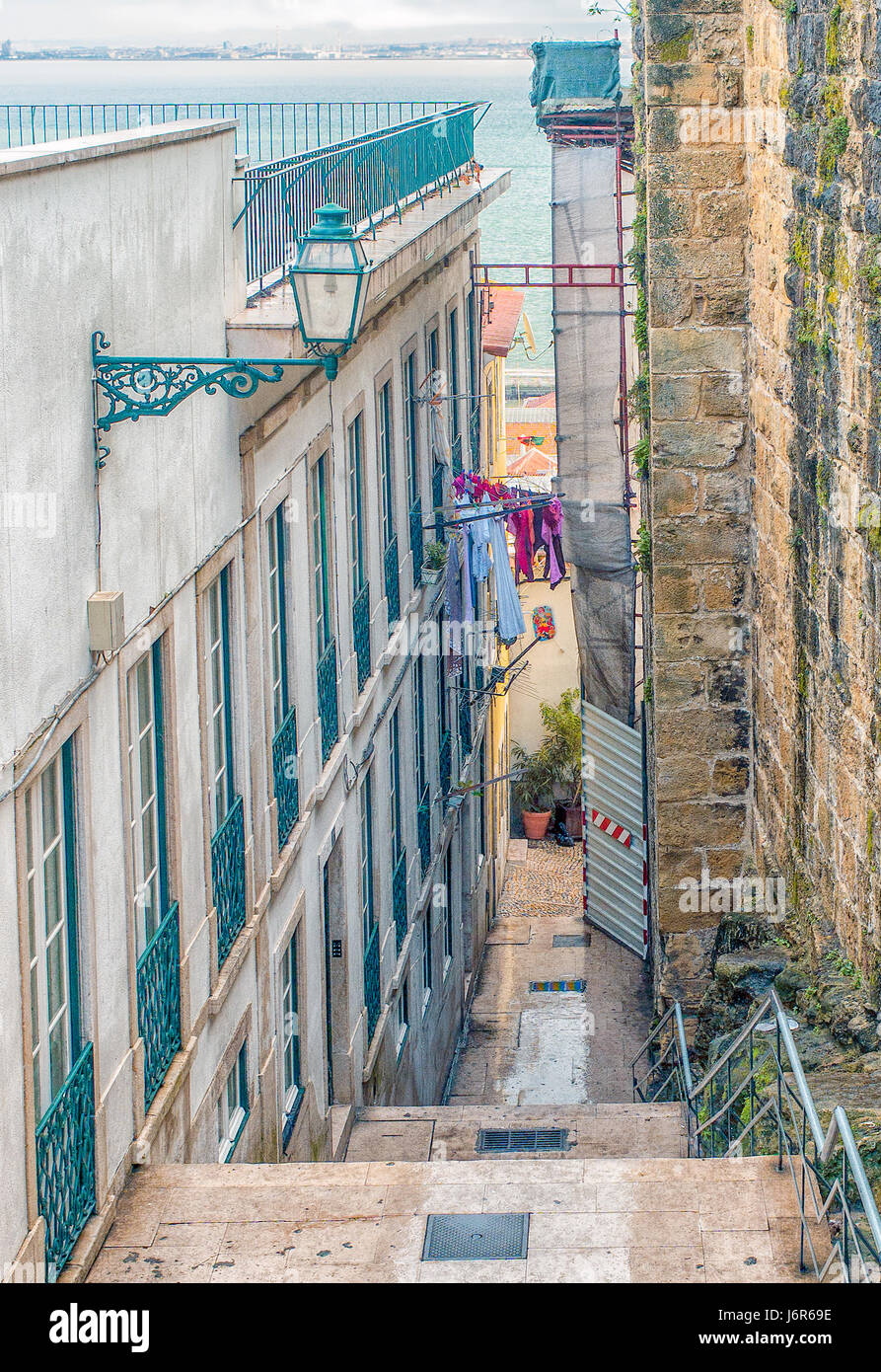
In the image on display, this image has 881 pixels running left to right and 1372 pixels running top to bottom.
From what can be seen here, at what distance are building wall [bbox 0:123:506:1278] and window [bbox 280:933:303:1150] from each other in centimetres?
8

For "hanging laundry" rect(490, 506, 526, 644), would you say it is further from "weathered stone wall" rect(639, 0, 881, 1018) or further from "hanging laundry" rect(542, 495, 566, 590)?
"weathered stone wall" rect(639, 0, 881, 1018)

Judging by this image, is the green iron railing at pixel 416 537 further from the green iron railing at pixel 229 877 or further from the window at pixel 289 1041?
the green iron railing at pixel 229 877

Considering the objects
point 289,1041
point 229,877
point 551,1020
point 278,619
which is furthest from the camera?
point 551,1020

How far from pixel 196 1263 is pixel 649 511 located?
6.81m

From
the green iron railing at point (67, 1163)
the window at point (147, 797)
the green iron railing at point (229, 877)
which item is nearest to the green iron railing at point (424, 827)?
the green iron railing at point (229, 877)

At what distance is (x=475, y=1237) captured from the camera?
6.93m

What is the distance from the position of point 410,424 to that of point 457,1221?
378 inches

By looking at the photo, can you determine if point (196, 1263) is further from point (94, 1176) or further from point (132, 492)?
point (132, 492)

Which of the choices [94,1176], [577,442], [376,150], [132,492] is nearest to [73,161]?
[132,492]

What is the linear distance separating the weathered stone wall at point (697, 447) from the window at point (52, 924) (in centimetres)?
626

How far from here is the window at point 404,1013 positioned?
48.6 feet

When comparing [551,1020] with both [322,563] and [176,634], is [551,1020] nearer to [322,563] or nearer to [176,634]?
[322,563]

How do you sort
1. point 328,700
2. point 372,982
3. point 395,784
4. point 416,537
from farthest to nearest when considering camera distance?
1. point 416,537
2. point 395,784
3. point 372,982
4. point 328,700

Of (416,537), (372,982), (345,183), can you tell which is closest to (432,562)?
(416,537)
